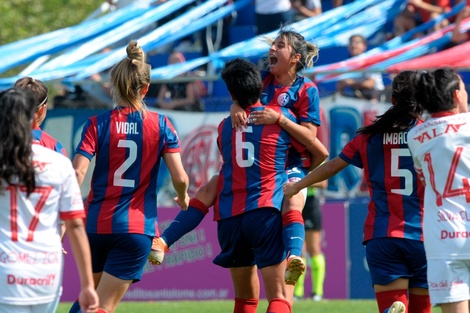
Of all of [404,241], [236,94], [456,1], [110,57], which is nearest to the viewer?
[404,241]

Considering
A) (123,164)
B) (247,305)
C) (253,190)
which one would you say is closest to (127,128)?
(123,164)

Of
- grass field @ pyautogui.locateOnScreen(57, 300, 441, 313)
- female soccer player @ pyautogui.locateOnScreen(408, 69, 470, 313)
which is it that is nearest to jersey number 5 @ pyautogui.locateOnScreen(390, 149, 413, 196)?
female soccer player @ pyautogui.locateOnScreen(408, 69, 470, 313)

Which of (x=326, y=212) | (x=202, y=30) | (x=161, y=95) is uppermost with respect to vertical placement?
(x=202, y=30)

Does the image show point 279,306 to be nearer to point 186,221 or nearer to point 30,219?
point 186,221

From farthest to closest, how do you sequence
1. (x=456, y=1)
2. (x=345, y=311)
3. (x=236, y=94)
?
(x=456, y=1), (x=345, y=311), (x=236, y=94)

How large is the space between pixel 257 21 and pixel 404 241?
31.8ft

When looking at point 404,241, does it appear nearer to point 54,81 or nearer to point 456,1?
point 54,81

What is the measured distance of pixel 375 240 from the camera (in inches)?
260

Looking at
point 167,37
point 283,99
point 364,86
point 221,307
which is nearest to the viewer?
point 283,99

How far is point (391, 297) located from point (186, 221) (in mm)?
1563

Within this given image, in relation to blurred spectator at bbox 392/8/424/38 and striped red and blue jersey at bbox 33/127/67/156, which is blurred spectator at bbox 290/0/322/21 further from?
striped red and blue jersey at bbox 33/127/67/156

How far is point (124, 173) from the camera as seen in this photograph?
6.75m

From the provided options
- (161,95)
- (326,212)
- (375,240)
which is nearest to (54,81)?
(161,95)

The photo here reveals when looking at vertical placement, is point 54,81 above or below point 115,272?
above
